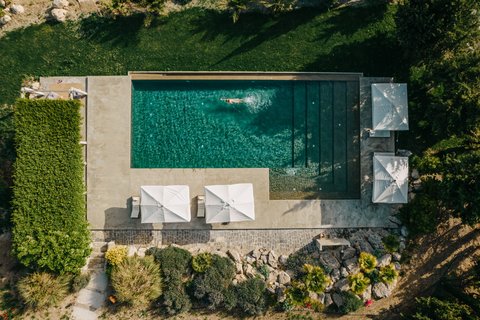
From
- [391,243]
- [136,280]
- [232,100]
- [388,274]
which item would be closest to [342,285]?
[388,274]

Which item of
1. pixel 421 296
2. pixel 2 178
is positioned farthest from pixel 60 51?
pixel 421 296

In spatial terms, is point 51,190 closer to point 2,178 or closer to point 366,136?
point 2,178

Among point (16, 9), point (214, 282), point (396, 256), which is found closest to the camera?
point (214, 282)

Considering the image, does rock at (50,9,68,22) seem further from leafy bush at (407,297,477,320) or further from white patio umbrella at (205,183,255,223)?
leafy bush at (407,297,477,320)

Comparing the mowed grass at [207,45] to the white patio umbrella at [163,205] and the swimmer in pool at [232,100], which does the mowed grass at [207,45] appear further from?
the white patio umbrella at [163,205]

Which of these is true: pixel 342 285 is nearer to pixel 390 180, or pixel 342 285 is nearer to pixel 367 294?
pixel 367 294

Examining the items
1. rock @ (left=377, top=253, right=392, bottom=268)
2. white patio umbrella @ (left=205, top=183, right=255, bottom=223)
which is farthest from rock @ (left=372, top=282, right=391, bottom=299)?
white patio umbrella @ (left=205, top=183, right=255, bottom=223)
